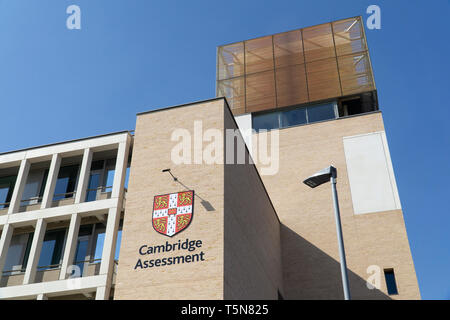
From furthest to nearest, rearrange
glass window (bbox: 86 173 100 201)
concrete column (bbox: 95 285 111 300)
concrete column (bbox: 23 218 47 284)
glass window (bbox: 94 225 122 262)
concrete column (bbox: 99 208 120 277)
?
glass window (bbox: 86 173 100 201) < glass window (bbox: 94 225 122 262) < concrete column (bbox: 23 218 47 284) < concrete column (bbox: 99 208 120 277) < concrete column (bbox: 95 285 111 300)

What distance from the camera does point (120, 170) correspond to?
22.3m

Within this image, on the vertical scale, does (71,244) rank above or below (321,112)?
below

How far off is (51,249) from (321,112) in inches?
809

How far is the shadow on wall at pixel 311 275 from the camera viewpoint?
2689 cm

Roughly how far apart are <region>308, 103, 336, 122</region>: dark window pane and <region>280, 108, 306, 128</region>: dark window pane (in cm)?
50

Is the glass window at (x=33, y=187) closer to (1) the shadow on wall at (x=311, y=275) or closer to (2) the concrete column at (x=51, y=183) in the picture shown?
(2) the concrete column at (x=51, y=183)

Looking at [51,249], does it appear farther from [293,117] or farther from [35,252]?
[293,117]

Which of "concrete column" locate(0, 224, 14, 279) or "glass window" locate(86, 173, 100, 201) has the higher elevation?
"glass window" locate(86, 173, 100, 201)

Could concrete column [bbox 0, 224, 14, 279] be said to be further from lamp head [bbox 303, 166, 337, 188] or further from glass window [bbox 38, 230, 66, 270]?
lamp head [bbox 303, 166, 337, 188]

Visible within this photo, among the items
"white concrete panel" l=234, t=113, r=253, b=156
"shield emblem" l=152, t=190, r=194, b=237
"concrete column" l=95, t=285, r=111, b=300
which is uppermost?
"white concrete panel" l=234, t=113, r=253, b=156

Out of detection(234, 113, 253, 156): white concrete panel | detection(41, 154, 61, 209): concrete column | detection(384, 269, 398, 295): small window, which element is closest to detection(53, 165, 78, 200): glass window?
detection(41, 154, 61, 209): concrete column

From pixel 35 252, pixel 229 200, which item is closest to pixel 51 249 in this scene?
pixel 35 252

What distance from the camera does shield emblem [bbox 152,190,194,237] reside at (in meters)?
18.0
